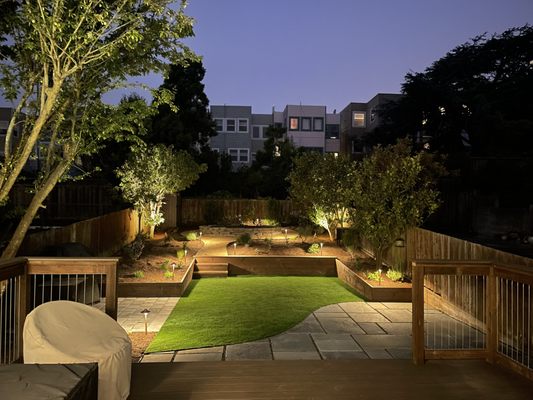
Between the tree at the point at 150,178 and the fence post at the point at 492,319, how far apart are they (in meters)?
14.3

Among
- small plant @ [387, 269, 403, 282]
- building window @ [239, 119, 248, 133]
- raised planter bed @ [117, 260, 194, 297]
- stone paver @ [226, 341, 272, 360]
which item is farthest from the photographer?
building window @ [239, 119, 248, 133]

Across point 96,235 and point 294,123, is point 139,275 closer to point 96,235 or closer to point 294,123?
point 96,235

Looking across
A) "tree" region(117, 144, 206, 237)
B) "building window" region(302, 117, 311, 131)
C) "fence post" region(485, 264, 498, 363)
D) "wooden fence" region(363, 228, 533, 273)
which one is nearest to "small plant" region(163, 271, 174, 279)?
"wooden fence" region(363, 228, 533, 273)

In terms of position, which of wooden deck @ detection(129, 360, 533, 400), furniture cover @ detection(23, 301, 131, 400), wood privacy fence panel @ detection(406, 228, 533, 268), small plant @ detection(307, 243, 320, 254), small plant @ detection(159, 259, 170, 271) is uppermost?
wood privacy fence panel @ detection(406, 228, 533, 268)

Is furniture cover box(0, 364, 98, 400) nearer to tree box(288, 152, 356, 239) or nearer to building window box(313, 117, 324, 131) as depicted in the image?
tree box(288, 152, 356, 239)

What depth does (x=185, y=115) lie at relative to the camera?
1099 inches

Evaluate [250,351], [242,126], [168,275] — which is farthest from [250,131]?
[250,351]

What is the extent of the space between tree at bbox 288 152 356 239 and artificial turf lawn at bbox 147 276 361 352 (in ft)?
12.7

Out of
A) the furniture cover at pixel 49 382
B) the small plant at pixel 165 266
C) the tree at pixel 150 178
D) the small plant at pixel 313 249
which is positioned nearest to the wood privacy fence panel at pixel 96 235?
the tree at pixel 150 178

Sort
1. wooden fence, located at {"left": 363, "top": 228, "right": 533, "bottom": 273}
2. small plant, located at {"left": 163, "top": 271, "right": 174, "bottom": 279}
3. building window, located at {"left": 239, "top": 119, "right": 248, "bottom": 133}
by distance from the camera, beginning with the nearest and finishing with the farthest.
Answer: wooden fence, located at {"left": 363, "top": 228, "right": 533, "bottom": 273}
small plant, located at {"left": 163, "top": 271, "right": 174, "bottom": 279}
building window, located at {"left": 239, "top": 119, "right": 248, "bottom": 133}

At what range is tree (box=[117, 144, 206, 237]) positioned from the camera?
18.1 metres

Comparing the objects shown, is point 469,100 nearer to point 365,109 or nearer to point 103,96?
point 365,109

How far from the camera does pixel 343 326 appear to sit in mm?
8438

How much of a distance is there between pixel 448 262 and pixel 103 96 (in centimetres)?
656
